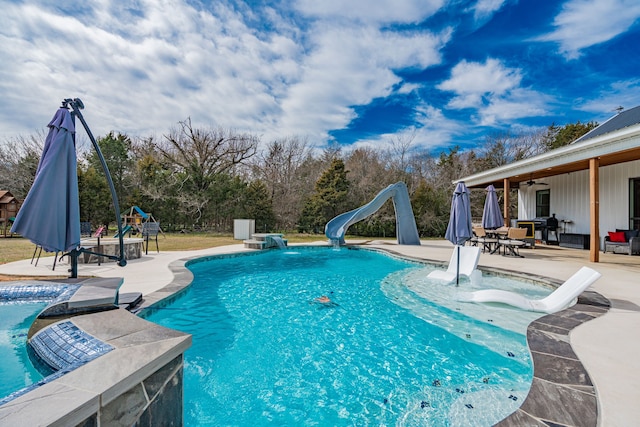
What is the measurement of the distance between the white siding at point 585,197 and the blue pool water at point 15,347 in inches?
630

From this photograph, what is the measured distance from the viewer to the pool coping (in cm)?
196

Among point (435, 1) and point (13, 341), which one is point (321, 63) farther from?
point (13, 341)

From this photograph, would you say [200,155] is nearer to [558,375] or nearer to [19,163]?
[19,163]

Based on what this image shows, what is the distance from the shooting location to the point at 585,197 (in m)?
12.6

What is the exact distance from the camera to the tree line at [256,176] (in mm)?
20188

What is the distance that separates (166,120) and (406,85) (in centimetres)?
1770

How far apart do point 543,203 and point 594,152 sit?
7571 mm

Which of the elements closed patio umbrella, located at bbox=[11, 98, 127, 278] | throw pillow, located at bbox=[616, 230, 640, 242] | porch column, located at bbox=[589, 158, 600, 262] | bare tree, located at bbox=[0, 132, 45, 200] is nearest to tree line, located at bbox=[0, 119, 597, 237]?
bare tree, located at bbox=[0, 132, 45, 200]

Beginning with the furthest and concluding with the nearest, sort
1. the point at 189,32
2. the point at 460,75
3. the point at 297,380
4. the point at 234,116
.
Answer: the point at 234,116 → the point at 460,75 → the point at 189,32 → the point at 297,380

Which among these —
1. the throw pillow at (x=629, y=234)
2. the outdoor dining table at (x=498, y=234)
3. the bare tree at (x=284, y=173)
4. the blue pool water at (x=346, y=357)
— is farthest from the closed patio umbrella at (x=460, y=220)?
the bare tree at (x=284, y=173)

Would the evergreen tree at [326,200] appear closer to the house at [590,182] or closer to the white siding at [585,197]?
the house at [590,182]

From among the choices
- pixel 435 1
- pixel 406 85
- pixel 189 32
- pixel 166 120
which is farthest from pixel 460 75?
pixel 166 120

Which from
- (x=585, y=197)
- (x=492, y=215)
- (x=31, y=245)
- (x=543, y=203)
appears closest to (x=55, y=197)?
(x=31, y=245)

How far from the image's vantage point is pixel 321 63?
470 inches
